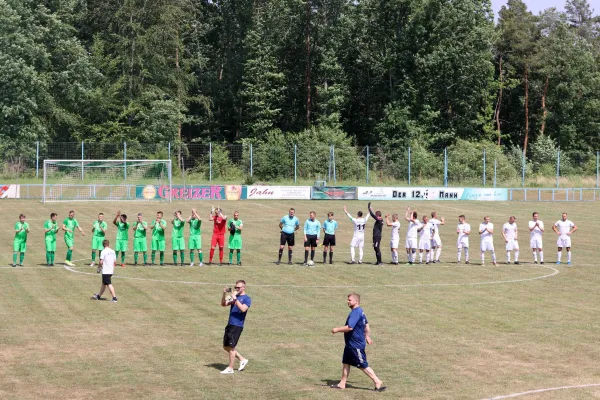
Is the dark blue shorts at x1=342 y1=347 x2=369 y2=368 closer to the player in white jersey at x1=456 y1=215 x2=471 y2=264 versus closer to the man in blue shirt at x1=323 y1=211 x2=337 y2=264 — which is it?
the man in blue shirt at x1=323 y1=211 x2=337 y2=264

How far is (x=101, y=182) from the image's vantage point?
6278cm

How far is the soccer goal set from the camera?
202ft

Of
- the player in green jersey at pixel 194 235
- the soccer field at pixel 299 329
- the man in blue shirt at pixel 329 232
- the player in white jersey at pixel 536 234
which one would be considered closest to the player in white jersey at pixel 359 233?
the man in blue shirt at pixel 329 232

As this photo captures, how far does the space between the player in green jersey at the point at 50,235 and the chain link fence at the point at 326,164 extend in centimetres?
3253

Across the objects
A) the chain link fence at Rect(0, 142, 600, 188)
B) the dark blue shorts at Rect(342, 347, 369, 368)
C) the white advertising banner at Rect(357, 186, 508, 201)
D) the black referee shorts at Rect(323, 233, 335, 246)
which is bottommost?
the dark blue shorts at Rect(342, 347, 369, 368)

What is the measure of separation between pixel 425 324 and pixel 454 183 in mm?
48339

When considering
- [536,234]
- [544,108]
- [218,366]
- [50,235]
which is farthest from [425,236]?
[544,108]

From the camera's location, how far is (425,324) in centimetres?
2481

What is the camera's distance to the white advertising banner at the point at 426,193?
2613 inches

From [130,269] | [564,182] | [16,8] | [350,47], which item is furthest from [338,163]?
[130,269]

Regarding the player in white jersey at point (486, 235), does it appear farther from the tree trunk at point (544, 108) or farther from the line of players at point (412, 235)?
the tree trunk at point (544, 108)

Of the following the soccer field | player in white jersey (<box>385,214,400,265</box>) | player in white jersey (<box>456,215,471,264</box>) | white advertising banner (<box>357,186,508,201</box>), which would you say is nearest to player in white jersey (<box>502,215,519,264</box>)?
the soccer field

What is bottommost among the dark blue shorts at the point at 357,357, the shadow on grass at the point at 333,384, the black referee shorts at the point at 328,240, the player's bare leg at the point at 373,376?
the shadow on grass at the point at 333,384

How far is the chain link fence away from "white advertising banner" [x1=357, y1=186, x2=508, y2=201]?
3322mm
